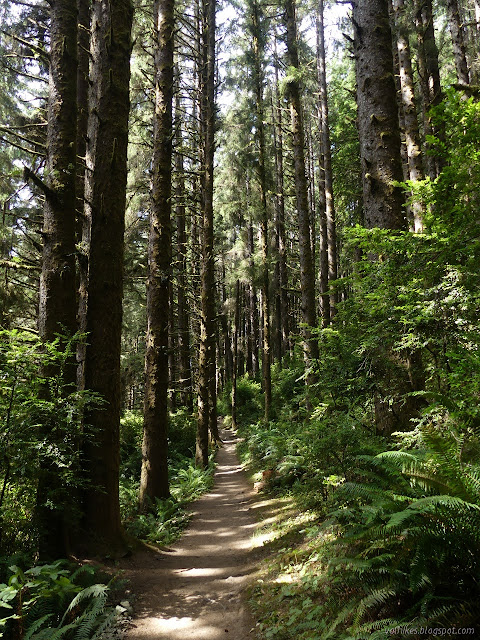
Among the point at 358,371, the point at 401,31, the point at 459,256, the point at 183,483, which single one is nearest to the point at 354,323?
the point at 358,371

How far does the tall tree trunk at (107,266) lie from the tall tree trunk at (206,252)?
6.24 m

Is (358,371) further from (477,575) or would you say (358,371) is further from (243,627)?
(243,627)

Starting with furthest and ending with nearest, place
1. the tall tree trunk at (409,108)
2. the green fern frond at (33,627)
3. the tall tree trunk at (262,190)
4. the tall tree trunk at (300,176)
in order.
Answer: the tall tree trunk at (262,190)
the tall tree trunk at (300,176)
the tall tree trunk at (409,108)
the green fern frond at (33,627)

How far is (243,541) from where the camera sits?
6664 mm

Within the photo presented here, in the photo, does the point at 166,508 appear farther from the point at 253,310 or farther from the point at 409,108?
the point at 253,310

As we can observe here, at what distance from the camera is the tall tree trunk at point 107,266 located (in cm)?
535

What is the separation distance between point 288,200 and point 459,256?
2564 cm

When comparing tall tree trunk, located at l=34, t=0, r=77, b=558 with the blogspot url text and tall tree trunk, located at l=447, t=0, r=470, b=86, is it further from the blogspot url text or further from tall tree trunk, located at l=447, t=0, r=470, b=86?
tall tree trunk, located at l=447, t=0, r=470, b=86

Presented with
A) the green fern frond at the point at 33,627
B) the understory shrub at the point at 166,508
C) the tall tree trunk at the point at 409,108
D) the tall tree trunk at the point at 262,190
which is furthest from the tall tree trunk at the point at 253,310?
the green fern frond at the point at 33,627

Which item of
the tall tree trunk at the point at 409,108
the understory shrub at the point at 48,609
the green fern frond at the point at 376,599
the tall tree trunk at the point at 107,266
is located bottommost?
the understory shrub at the point at 48,609

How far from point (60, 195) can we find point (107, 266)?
1167mm

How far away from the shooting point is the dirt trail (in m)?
3.98

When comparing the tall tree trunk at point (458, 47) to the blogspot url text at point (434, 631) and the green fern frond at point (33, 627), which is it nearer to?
the blogspot url text at point (434, 631)

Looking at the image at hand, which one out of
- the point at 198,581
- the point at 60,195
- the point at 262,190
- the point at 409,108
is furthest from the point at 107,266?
the point at 262,190
